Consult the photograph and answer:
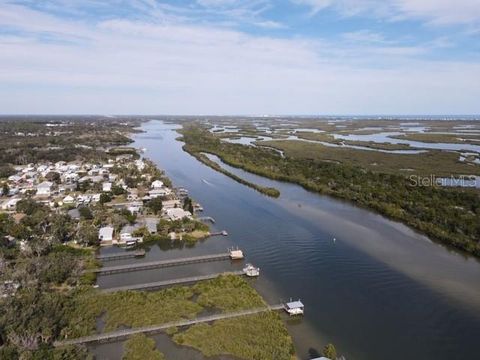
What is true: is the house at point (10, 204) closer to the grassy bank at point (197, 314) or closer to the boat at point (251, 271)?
the grassy bank at point (197, 314)

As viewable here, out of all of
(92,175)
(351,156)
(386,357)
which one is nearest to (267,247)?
(386,357)

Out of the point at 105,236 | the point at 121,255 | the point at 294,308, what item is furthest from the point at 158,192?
the point at 294,308

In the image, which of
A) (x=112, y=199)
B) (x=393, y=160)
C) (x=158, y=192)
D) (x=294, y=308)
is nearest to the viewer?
(x=294, y=308)

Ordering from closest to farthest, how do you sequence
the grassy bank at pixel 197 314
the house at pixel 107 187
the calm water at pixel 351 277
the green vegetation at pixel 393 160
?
the grassy bank at pixel 197 314 → the calm water at pixel 351 277 → the house at pixel 107 187 → the green vegetation at pixel 393 160

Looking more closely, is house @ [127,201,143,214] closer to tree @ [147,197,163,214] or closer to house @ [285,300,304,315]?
tree @ [147,197,163,214]

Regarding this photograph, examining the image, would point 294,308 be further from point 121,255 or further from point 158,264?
point 121,255

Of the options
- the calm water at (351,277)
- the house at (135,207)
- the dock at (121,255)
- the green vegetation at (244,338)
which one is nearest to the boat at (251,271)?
the calm water at (351,277)

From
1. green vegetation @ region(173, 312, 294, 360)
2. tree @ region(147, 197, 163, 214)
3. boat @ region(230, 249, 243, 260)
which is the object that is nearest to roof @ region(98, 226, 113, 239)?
tree @ region(147, 197, 163, 214)
